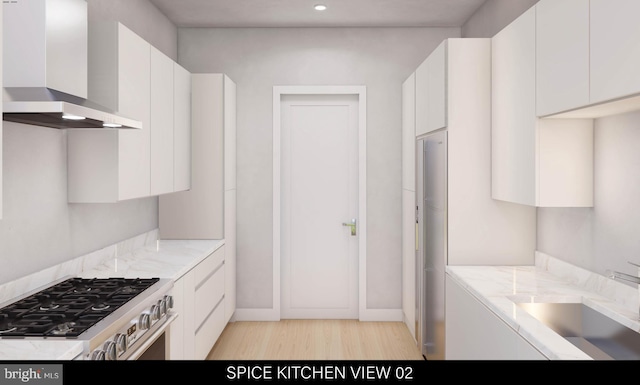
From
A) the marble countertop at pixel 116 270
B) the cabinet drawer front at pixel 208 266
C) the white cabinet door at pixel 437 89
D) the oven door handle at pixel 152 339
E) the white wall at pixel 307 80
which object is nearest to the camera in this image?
the marble countertop at pixel 116 270

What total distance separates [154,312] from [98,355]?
524 millimetres

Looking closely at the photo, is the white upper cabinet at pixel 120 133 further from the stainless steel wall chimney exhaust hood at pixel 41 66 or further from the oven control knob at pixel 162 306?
the oven control knob at pixel 162 306

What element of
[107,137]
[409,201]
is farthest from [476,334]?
[107,137]

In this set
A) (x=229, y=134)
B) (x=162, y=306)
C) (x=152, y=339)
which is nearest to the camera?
(x=152, y=339)

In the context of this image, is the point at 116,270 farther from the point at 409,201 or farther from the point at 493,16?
the point at 493,16

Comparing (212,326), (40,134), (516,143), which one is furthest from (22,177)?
(516,143)

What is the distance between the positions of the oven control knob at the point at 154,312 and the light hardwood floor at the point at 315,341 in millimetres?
1455

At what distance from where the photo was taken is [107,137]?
241 cm

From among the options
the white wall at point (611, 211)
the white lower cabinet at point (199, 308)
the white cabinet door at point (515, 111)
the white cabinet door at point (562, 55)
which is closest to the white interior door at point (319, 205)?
the white lower cabinet at point (199, 308)

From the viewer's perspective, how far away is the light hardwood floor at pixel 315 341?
361 cm

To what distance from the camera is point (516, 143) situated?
2.45 meters

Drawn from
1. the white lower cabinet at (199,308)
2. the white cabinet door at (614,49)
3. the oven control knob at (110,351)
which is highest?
the white cabinet door at (614,49)
